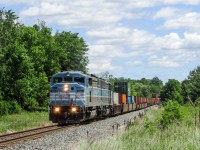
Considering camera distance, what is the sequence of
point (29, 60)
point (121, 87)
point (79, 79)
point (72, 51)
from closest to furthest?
point (79, 79) < point (29, 60) < point (121, 87) < point (72, 51)

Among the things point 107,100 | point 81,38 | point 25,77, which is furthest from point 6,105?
point 81,38

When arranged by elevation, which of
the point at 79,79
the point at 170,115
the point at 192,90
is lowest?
the point at 170,115

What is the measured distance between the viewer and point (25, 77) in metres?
52.1

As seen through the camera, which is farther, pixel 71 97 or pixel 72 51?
pixel 72 51

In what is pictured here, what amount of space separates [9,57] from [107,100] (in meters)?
15.8

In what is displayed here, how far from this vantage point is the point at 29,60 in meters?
54.5

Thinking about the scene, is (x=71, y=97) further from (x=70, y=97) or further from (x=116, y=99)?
(x=116, y=99)

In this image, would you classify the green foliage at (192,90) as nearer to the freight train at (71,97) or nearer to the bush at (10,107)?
the freight train at (71,97)

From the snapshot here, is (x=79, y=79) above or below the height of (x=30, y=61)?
below

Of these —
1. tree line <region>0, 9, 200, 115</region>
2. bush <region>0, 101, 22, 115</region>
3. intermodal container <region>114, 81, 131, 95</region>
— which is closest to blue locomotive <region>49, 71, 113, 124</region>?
tree line <region>0, 9, 200, 115</region>

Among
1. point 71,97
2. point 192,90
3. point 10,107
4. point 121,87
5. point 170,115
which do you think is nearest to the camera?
point 170,115

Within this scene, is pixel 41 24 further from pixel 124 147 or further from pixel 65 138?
pixel 124 147

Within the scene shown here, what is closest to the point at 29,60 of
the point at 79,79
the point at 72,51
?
the point at 79,79

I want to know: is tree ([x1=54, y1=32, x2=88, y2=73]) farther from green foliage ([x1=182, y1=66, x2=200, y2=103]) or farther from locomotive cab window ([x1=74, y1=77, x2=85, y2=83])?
locomotive cab window ([x1=74, y1=77, x2=85, y2=83])
